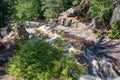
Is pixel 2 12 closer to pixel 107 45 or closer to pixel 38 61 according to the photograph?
pixel 107 45

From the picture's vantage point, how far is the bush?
13.1 metres

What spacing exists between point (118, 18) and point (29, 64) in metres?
20.1

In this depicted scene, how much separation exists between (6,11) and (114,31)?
41.2 feet

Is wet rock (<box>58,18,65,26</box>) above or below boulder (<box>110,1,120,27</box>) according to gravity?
below

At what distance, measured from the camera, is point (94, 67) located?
2172cm

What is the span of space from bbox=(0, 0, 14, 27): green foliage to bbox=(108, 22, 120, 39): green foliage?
38.5 ft

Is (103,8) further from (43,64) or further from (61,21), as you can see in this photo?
(43,64)

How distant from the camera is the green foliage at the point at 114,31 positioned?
30.7 metres

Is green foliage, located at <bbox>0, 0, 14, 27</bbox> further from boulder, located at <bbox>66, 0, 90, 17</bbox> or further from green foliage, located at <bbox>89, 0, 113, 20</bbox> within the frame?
boulder, located at <bbox>66, 0, 90, 17</bbox>

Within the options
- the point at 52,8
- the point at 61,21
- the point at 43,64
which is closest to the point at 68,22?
the point at 61,21

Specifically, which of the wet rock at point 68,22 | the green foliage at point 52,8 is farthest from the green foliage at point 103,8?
the green foliage at point 52,8

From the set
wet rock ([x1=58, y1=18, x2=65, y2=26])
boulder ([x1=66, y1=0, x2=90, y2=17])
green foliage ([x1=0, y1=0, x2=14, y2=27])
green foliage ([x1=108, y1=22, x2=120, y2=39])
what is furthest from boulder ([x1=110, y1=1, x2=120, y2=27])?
green foliage ([x1=0, y1=0, x2=14, y2=27])

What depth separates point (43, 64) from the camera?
1352cm

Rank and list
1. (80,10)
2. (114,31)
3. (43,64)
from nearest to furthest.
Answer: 1. (43,64)
2. (114,31)
3. (80,10)
